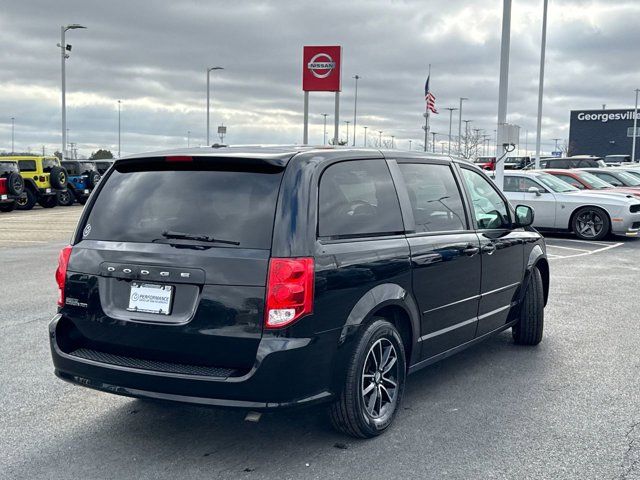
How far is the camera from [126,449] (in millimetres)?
4180

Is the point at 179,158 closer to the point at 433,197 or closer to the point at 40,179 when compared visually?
the point at 433,197

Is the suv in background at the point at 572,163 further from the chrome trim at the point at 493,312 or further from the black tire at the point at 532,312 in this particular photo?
the chrome trim at the point at 493,312

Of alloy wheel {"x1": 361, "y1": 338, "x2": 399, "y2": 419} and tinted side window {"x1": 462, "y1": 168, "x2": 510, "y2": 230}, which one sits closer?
alloy wheel {"x1": 361, "y1": 338, "x2": 399, "y2": 419}

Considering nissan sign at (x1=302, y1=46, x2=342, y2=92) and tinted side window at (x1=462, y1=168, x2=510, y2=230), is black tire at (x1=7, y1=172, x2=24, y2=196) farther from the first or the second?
tinted side window at (x1=462, y1=168, x2=510, y2=230)

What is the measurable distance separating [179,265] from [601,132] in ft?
327

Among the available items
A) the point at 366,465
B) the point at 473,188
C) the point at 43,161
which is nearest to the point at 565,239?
the point at 473,188

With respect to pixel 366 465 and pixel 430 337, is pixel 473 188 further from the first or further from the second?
pixel 366 465

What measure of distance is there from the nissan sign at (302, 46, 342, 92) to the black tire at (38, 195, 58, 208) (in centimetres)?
1082

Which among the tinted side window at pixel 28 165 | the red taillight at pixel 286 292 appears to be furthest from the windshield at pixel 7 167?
the red taillight at pixel 286 292

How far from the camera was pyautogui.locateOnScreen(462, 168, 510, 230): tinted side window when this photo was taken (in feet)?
19.0

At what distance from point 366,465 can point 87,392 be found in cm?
227

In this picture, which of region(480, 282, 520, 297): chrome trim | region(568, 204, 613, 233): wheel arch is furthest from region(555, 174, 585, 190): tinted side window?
region(480, 282, 520, 297): chrome trim

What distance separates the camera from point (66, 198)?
30812 millimetres

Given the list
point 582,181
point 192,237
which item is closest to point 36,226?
point 582,181
